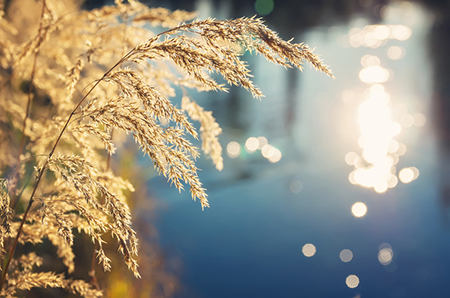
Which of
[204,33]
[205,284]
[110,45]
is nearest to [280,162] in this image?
[205,284]

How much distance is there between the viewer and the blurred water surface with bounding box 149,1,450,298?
4816mm

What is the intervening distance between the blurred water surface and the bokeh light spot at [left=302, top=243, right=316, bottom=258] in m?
0.02

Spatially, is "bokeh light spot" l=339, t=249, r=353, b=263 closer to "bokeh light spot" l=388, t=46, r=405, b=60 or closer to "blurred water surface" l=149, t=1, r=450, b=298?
"blurred water surface" l=149, t=1, r=450, b=298

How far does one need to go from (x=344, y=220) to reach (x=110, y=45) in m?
5.27

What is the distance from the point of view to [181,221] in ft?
20.0

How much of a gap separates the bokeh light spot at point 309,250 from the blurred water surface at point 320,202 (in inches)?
0.9

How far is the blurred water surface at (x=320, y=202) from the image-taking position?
15.8ft

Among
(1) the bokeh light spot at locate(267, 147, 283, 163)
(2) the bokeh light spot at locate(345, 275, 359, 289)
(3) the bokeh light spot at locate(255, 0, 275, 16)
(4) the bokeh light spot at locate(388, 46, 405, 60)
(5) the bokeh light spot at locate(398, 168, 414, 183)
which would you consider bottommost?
(2) the bokeh light spot at locate(345, 275, 359, 289)

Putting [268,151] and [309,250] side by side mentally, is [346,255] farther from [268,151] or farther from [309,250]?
[268,151]

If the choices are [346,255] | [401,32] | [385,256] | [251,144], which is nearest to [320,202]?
[346,255]

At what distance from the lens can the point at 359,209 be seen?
6547 millimetres

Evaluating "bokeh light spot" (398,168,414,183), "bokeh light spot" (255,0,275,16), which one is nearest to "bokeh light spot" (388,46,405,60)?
"bokeh light spot" (255,0,275,16)

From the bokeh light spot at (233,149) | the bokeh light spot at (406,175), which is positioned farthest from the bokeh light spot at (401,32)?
the bokeh light spot at (233,149)

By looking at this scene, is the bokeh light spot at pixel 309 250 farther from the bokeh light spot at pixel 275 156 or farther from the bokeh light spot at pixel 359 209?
the bokeh light spot at pixel 275 156
